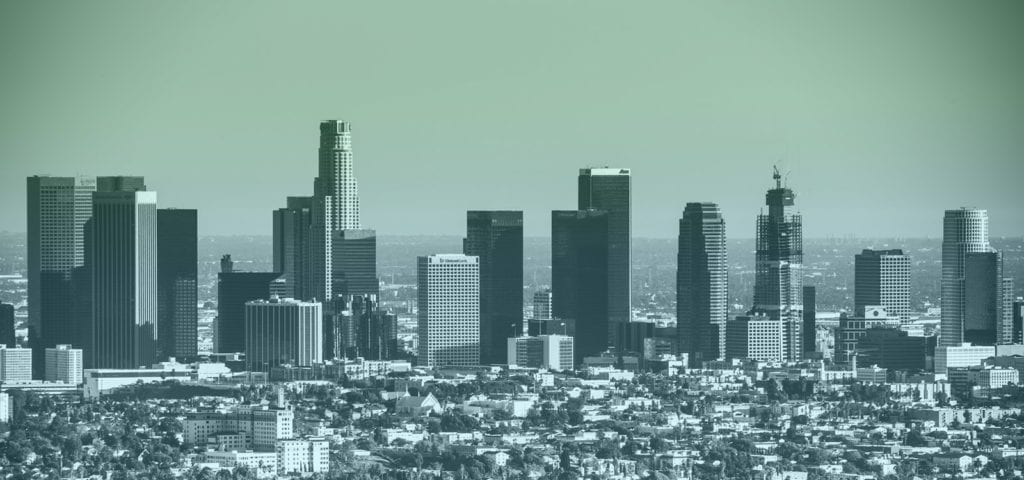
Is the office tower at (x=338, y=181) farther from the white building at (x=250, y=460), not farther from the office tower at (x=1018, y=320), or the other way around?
the white building at (x=250, y=460)

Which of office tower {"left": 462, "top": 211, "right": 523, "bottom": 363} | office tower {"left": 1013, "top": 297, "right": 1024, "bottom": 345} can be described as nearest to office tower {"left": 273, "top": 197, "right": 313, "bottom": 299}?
office tower {"left": 462, "top": 211, "right": 523, "bottom": 363}

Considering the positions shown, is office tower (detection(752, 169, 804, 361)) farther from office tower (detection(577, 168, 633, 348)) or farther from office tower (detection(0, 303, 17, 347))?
office tower (detection(0, 303, 17, 347))

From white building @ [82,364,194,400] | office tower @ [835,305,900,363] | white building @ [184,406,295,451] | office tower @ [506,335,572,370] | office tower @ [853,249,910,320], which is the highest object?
office tower @ [853,249,910,320]

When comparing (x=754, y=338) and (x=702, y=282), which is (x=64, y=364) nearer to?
(x=754, y=338)

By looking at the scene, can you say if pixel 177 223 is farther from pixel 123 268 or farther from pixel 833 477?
pixel 833 477

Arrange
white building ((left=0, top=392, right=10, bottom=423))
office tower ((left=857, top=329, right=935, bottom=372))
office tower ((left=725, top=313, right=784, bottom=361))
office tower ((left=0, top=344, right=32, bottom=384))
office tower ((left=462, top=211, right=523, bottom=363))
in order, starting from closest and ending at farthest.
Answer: white building ((left=0, top=392, right=10, bottom=423)), office tower ((left=0, top=344, right=32, bottom=384)), office tower ((left=857, top=329, right=935, bottom=372)), office tower ((left=725, top=313, right=784, bottom=361)), office tower ((left=462, top=211, right=523, bottom=363))
